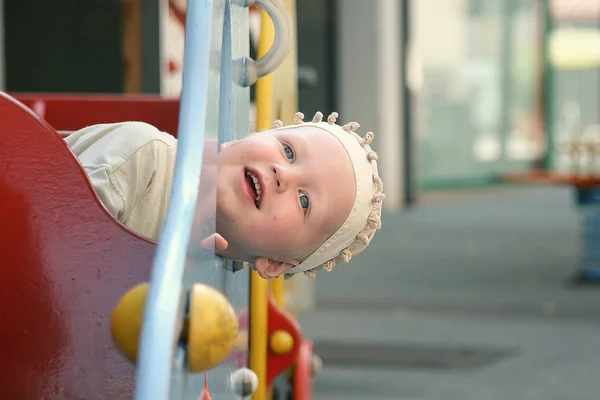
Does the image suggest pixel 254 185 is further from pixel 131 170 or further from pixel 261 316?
pixel 261 316

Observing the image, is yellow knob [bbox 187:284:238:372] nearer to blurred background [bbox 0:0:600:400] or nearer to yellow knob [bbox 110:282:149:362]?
yellow knob [bbox 110:282:149:362]

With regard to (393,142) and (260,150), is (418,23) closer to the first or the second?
(393,142)

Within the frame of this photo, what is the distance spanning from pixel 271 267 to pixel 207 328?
23.7 inches

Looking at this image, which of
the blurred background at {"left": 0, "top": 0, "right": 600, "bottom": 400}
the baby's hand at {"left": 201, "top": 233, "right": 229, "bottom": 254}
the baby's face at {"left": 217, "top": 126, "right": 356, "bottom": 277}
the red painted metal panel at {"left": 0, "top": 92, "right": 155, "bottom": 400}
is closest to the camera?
the baby's hand at {"left": 201, "top": 233, "right": 229, "bottom": 254}

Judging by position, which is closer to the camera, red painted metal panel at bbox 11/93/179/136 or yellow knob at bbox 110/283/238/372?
yellow knob at bbox 110/283/238/372

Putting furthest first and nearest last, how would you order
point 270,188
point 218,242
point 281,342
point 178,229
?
point 281,342
point 270,188
point 218,242
point 178,229

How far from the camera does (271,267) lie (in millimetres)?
2160

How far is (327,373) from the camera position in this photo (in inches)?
229

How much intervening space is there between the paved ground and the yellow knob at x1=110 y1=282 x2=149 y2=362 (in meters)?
3.69

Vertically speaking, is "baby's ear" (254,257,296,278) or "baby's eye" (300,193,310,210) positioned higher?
"baby's eye" (300,193,310,210)

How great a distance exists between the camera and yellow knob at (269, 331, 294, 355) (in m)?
3.36

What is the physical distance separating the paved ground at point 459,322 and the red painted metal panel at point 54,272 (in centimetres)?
342

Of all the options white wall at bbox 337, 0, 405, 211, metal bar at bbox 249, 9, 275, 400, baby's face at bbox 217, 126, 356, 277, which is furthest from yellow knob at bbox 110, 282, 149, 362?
white wall at bbox 337, 0, 405, 211

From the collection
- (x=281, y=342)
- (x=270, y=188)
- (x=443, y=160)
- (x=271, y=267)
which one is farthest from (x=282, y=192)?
(x=443, y=160)
